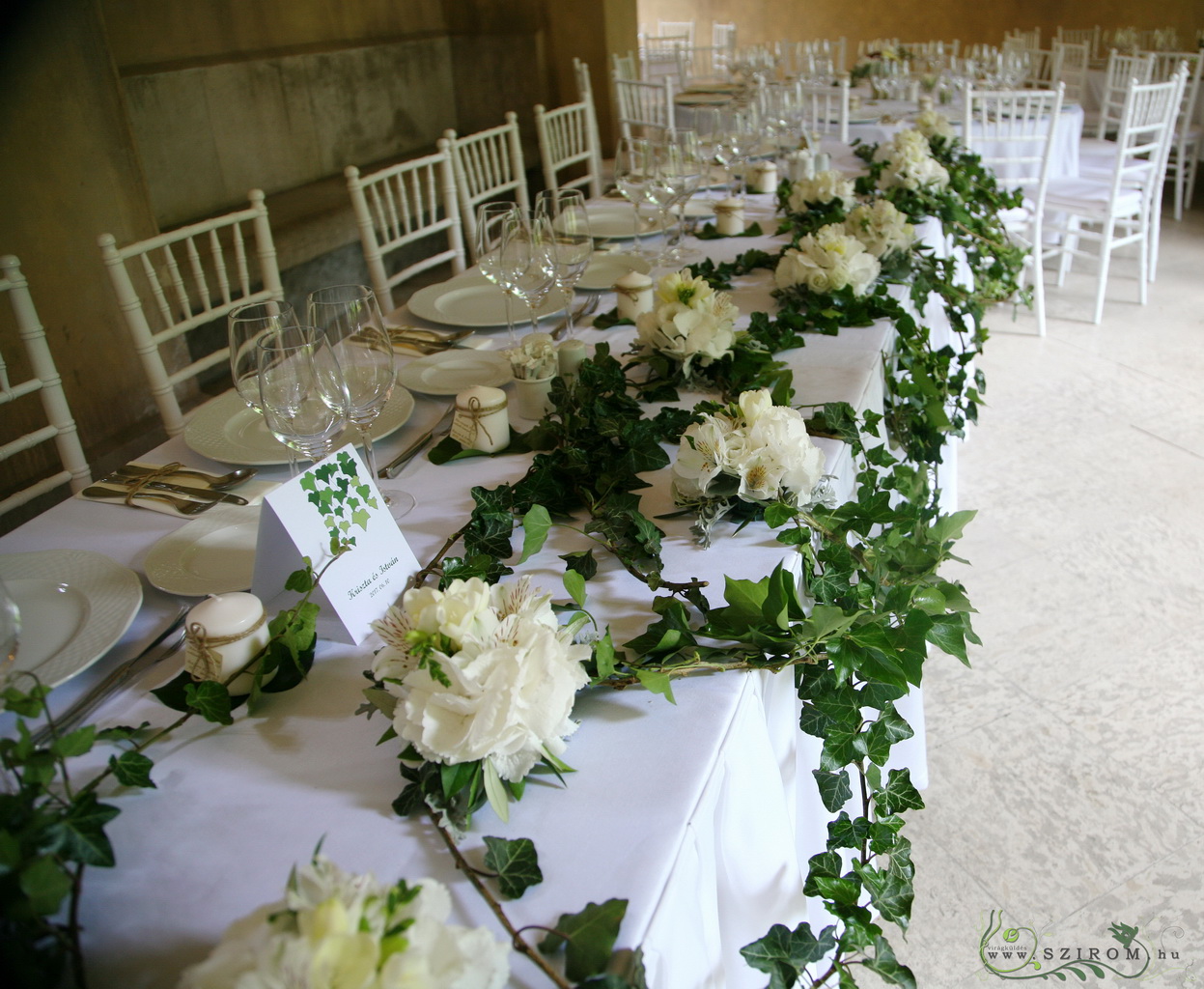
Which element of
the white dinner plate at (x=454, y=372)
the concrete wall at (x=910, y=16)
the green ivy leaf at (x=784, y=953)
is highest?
the concrete wall at (x=910, y=16)

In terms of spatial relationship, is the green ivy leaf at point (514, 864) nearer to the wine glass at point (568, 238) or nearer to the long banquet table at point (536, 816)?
Answer: the long banquet table at point (536, 816)

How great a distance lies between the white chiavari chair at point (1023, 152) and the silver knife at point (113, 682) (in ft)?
12.3

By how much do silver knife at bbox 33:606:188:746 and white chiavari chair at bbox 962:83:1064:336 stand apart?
3.76 metres

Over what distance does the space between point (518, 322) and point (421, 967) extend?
130 centimetres

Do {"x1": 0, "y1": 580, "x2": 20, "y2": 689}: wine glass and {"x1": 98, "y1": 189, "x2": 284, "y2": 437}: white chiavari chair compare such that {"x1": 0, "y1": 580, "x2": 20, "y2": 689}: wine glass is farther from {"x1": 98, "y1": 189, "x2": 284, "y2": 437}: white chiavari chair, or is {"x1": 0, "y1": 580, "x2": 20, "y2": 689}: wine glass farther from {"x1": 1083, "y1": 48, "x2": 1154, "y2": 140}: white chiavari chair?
{"x1": 1083, "y1": 48, "x2": 1154, "y2": 140}: white chiavari chair

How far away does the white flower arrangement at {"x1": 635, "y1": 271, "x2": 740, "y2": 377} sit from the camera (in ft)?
4.36

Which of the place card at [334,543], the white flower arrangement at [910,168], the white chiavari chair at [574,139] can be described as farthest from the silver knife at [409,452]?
the white chiavari chair at [574,139]

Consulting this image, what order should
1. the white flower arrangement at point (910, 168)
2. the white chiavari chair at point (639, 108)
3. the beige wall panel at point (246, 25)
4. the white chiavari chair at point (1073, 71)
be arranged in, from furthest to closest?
the white chiavari chair at point (1073, 71) → the white chiavari chair at point (639, 108) → the beige wall panel at point (246, 25) → the white flower arrangement at point (910, 168)

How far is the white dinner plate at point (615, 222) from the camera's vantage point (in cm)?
227

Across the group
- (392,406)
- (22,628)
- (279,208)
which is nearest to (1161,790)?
(392,406)

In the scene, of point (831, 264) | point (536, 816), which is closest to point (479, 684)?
point (536, 816)

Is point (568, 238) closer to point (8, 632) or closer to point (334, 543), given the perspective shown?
point (334, 543)

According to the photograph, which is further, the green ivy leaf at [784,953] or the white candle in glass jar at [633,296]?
the white candle in glass jar at [633,296]

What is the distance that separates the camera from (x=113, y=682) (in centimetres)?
83
